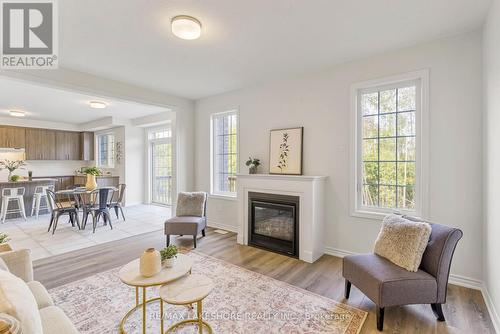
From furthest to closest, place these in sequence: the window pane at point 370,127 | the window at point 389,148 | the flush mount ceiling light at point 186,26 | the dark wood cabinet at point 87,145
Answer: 1. the dark wood cabinet at point 87,145
2. the window pane at point 370,127
3. the window at point 389,148
4. the flush mount ceiling light at point 186,26

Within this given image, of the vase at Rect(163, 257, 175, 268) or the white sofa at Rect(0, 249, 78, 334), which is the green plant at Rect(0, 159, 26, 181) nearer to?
the white sofa at Rect(0, 249, 78, 334)

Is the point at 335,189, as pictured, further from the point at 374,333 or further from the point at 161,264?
the point at 161,264

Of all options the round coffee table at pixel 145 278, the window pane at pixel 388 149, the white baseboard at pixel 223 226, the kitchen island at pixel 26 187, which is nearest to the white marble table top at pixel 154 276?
the round coffee table at pixel 145 278

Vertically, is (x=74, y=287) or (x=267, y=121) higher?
(x=267, y=121)

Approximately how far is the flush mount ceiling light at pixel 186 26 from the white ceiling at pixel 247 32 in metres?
0.06

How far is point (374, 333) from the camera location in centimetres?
186

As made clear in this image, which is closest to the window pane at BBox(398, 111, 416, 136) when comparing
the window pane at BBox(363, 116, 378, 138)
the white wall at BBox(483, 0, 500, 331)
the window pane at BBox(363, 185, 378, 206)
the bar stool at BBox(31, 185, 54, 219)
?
the window pane at BBox(363, 116, 378, 138)

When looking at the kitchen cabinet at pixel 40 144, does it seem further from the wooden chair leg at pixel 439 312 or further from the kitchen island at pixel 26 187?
the wooden chair leg at pixel 439 312

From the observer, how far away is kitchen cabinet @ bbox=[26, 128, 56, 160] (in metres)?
7.08

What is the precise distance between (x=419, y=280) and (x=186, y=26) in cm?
304

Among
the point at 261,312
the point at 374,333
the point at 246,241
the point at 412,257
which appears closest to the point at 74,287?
the point at 261,312

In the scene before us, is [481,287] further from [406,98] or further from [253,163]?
[253,163]

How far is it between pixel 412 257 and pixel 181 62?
11.4 ft

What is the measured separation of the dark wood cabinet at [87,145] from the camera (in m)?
8.13
